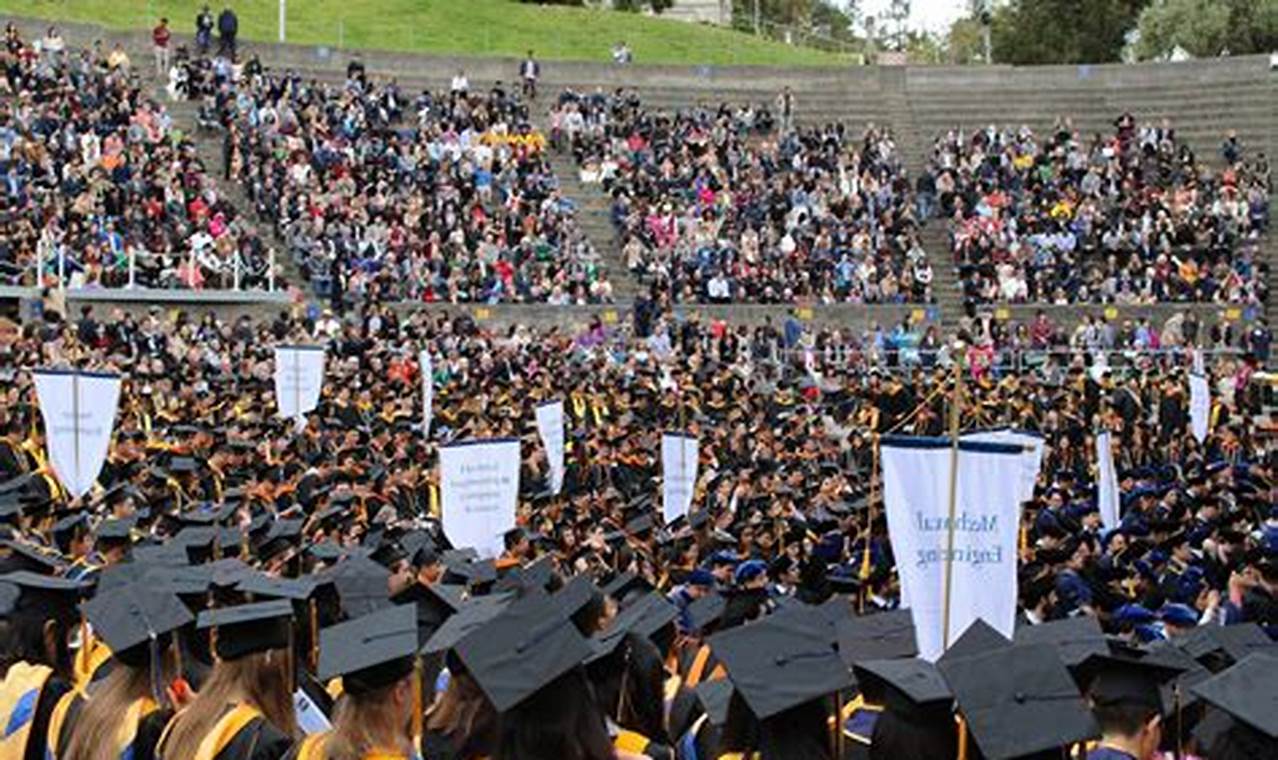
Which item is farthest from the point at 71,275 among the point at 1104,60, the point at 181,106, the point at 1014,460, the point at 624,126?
the point at 1104,60

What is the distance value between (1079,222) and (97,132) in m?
19.4

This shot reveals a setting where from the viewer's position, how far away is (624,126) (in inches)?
1720

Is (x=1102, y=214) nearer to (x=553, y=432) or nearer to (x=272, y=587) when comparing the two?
(x=553, y=432)

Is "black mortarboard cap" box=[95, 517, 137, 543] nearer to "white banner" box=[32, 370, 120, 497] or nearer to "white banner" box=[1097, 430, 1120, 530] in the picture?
"white banner" box=[32, 370, 120, 497]

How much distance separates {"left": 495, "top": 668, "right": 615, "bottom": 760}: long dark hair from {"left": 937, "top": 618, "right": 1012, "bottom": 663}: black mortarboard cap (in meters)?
1.56

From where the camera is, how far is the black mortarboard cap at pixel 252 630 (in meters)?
6.10

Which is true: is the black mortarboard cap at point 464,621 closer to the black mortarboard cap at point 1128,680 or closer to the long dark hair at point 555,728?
the long dark hair at point 555,728

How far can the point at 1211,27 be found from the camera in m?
60.7

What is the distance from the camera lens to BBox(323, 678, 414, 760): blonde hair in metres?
5.44

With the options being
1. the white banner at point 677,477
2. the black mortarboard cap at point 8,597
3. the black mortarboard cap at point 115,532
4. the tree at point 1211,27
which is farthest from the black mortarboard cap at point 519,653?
the tree at point 1211,27

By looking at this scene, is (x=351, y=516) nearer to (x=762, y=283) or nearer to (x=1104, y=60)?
(x=762, y=283)

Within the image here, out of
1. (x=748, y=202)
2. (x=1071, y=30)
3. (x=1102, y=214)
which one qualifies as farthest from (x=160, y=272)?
(x=1071, y=30)

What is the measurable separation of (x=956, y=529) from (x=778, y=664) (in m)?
3.38

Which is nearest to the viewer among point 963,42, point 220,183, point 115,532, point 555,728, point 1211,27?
point 555,728
